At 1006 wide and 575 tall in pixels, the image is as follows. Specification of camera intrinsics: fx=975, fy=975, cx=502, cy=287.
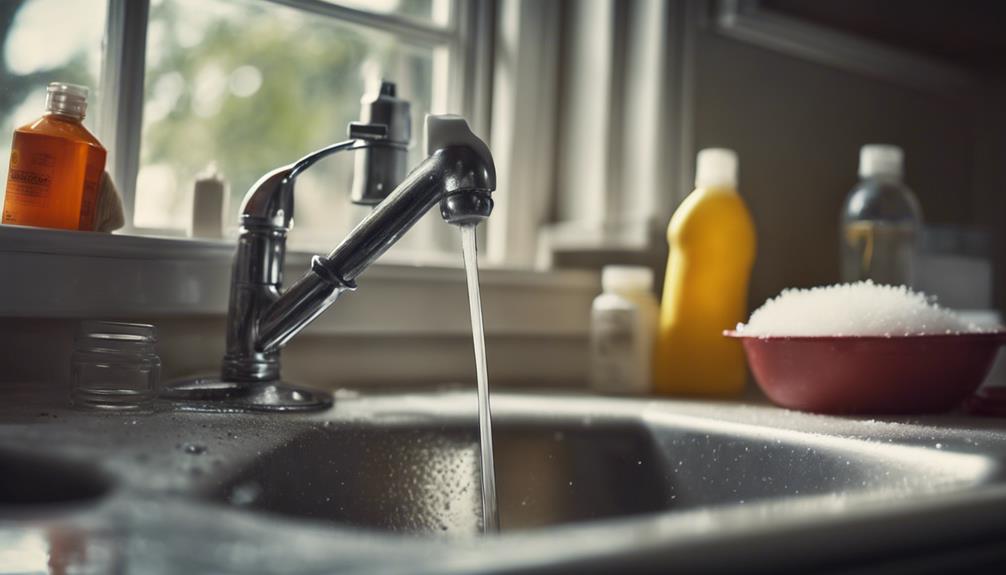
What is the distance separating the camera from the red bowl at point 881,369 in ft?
2.67

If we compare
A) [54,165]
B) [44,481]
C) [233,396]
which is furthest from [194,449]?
[54,165]

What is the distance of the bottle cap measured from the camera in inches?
31.3

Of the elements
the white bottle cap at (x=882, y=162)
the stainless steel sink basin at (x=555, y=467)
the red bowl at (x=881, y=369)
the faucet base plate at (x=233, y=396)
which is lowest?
the stainless steel sink basin at (x=555, y=467)

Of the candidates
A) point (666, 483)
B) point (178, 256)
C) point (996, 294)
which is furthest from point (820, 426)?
point (996, 294)

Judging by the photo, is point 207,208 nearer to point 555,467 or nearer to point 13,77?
point 13,77

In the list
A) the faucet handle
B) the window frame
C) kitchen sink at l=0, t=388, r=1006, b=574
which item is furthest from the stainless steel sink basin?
the window frame

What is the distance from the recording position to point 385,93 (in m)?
0.88

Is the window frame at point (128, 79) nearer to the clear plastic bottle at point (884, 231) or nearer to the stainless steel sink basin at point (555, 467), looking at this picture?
the stainless steel sink basin at point (555, 467)

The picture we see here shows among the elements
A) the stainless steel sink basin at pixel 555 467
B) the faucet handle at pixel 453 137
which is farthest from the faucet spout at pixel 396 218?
the stainless steel sink basin at pixel 555 467

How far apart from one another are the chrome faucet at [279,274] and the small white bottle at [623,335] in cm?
33

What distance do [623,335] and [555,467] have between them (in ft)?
0.75

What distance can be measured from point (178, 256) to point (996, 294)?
1208 millimetres

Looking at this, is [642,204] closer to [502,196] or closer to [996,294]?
[502,196]

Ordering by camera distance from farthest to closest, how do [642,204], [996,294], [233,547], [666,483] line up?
[996,294]
[642,204]
[666,483]
[233,547]
